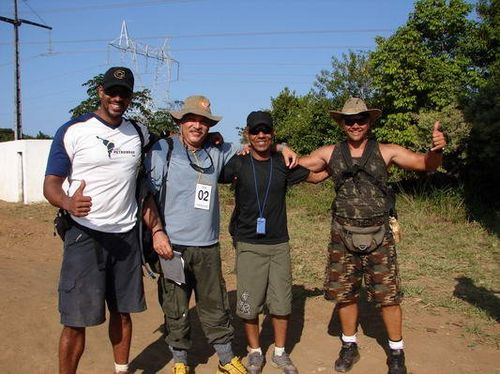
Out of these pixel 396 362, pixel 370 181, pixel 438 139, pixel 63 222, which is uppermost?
pixel 438 139

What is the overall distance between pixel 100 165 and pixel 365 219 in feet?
6.12

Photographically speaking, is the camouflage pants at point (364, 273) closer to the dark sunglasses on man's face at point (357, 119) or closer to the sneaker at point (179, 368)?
the dark sunglasses on man's face at point (357, 119)

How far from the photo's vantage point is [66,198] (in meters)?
2.77

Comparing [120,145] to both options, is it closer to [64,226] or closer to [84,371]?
[64,226]

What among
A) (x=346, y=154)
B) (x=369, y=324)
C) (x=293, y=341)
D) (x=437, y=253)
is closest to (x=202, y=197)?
(x=346, y=154)

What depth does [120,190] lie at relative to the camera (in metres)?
3.12

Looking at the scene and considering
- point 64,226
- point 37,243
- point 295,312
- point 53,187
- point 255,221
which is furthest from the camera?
point 37,243

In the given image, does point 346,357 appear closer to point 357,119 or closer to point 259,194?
point 259,194

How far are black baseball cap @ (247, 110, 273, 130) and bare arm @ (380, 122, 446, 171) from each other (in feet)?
2.84

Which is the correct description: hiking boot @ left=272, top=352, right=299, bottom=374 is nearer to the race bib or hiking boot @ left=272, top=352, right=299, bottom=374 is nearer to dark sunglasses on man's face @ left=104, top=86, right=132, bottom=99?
the race bib

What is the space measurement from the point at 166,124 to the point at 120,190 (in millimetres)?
11984

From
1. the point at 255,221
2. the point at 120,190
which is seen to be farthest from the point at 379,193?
the point at 120,190

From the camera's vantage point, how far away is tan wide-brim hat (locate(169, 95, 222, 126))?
341 centimetres

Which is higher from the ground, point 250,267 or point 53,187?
point 53,187
